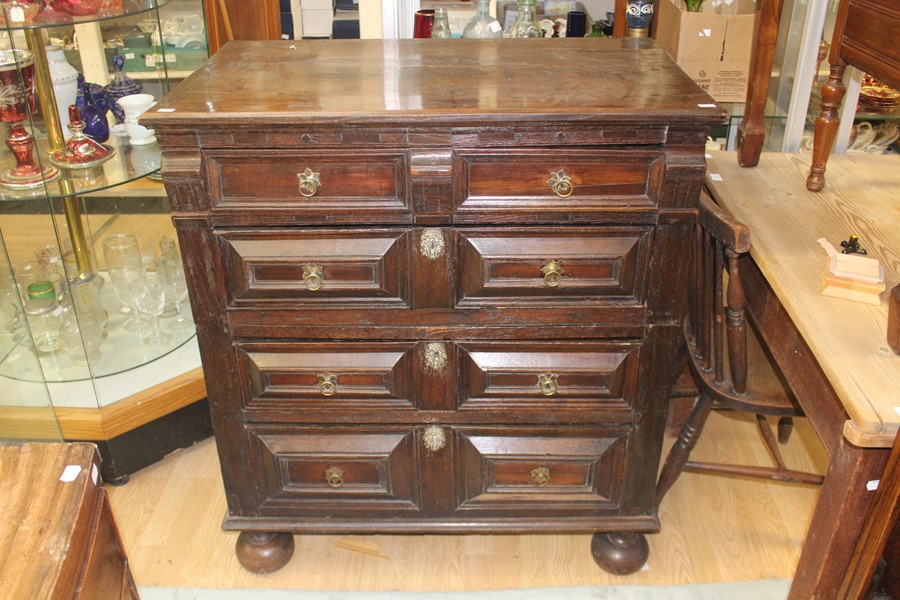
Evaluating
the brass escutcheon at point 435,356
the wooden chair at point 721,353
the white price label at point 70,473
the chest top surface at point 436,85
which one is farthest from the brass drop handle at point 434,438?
the white price label at point 70,473

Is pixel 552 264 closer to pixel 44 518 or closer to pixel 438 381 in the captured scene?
pixel 438 381

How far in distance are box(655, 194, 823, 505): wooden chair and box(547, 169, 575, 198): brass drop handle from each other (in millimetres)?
302

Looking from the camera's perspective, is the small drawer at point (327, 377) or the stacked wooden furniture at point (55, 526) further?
the small drawer at point (327, 377)

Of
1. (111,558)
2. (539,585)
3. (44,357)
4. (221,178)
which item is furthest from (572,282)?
(44,357)

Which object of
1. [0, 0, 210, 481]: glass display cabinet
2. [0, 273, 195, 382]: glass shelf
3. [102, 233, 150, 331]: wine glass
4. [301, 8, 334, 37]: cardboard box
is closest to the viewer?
[0, 0, 210, 481]: glass display cabinet

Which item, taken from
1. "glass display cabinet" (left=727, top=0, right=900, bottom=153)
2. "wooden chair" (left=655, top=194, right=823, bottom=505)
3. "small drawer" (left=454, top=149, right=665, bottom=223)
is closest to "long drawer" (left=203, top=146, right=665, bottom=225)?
"small drawer" (left=454, top=149, right=665, bottom=223)

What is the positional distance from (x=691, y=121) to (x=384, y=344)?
0.70 meters

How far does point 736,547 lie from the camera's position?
6.91 feet

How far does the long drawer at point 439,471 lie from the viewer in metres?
1.83

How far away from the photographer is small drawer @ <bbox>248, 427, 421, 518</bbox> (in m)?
1.83

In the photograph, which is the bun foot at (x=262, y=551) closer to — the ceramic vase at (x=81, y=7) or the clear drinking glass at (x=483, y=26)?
the ceramic vase at (x=81, y=7)

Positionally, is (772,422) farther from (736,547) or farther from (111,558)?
(111,558)

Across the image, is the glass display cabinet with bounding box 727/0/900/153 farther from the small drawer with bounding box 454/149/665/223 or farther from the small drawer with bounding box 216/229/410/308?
the small drawer with bounding box 216/229/410/308

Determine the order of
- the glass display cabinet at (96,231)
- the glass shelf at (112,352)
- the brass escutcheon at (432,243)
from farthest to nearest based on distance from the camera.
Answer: the glass shelf at (112,352) → the glass display cabinet at (96,231) → the brass escutcheon at (432,243)
